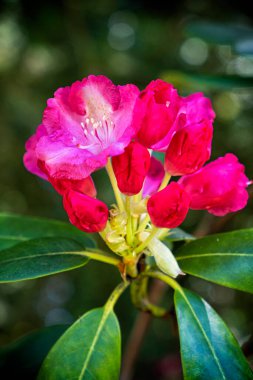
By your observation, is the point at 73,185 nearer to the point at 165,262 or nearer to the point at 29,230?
the point at 165,262

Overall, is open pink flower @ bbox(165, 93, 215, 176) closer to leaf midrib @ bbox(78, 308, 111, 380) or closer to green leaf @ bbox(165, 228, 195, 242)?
green leaf @ bbox(165, 228, 195, 242)

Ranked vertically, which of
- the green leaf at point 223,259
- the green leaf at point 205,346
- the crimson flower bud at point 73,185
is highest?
the crimson flower bud at point 73,185

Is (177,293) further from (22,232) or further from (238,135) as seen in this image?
(238,135)

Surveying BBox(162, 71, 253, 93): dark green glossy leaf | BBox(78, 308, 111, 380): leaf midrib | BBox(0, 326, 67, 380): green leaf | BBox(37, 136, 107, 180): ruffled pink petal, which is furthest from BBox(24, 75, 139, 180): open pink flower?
BBox(162, 71, 253, 93): dark green glossy leaf

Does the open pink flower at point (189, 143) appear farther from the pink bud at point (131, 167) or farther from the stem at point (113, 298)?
the stem at point (113, 298)

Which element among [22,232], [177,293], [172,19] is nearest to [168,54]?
[172,19]

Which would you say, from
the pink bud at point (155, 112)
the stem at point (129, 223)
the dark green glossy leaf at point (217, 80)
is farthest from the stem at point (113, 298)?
the dark green glossy leaf at point (217, 80)

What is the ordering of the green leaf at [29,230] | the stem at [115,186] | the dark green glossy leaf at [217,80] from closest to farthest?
the stem at [115,186]
the green leaf at [29,230]
the dark green glossy leaf at [217,80]

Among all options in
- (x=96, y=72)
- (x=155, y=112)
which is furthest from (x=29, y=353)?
(x=96, y=72)
